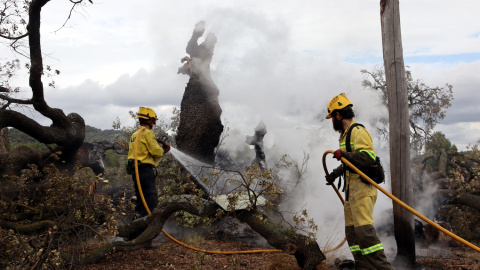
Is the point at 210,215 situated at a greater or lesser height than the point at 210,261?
greater

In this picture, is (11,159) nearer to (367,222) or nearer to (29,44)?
(29,44)

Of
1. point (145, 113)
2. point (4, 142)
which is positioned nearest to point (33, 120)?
point (145, 113)

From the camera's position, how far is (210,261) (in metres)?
5.80

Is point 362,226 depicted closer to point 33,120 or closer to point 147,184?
point 147,184

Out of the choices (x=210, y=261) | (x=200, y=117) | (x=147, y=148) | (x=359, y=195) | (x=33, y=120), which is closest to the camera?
(x=359, y=195)

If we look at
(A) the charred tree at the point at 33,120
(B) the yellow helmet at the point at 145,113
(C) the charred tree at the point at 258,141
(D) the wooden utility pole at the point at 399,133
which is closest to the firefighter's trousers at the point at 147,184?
(B) the yellow helmet at the point at 145,113

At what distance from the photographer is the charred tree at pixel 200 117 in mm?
10883

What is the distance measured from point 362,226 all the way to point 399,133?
7.93 feet

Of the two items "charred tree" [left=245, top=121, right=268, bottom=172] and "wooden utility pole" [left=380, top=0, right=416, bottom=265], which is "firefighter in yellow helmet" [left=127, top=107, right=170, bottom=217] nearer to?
"wooden utility pole" [left=380, top=0, right=416, bottom=265]

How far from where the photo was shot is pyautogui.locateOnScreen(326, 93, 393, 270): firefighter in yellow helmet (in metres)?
4.35

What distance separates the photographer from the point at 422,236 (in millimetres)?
8477

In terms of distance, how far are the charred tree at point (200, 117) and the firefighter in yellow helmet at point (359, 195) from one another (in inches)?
248

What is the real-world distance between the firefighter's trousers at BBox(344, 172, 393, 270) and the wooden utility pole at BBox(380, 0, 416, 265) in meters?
1.82

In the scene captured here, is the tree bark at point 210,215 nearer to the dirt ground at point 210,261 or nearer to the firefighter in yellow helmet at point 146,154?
the dirt ground at point 210,261
